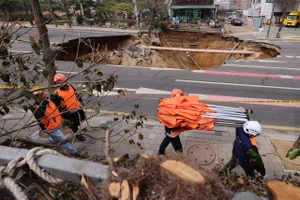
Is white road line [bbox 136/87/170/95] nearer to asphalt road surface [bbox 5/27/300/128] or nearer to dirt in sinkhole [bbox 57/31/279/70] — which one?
asphalt road surface [bbox 5/27/300/128]

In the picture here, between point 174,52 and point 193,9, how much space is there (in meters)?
26.3

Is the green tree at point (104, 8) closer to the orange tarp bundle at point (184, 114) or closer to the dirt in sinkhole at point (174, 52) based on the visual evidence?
the dirt in sinkhole at point (174, 52)

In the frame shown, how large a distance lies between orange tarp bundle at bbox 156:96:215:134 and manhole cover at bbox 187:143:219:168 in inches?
56.2

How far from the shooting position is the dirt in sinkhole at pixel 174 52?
52.5 feet

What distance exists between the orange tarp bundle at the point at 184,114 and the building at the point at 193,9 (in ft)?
131

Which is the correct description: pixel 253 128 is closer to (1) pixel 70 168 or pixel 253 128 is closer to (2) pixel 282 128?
(1) pixel 70 168

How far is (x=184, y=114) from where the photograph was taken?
12.7ft

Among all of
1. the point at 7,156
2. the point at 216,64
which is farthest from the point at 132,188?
the point at 216,64

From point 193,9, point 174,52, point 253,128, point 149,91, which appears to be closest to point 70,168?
point 253,128

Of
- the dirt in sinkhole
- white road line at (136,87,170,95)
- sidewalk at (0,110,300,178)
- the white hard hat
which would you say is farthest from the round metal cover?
the dirt in sinkhole

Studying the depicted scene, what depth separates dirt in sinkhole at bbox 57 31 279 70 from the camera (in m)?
16.0

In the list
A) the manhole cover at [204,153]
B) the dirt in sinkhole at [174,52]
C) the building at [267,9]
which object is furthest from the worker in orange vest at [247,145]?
the building at [267,9]

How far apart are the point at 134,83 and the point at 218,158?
A: 637 cm

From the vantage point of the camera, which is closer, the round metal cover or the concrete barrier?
the concrete barrier
